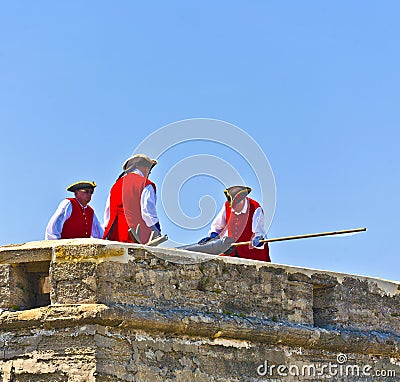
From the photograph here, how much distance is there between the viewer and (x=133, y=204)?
8.40 metres

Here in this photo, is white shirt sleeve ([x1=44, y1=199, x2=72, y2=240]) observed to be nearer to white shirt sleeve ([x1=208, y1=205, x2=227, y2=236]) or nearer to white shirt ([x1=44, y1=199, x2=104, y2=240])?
white shirt ([x1=44, y1=199, x2=104, y2=240])

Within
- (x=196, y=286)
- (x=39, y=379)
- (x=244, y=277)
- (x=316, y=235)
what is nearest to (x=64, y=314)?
(x=39, y=379)

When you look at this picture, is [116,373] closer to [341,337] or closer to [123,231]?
[123,231]

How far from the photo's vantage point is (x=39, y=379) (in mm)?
7129

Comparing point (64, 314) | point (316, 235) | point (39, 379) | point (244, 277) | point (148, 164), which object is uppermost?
point (148, 164)

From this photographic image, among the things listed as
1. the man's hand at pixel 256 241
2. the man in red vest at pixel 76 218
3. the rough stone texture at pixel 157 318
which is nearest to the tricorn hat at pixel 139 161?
the man in red vest at pixel 76 218

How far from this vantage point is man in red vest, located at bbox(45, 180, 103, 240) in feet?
27.6

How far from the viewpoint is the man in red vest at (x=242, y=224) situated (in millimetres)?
8891

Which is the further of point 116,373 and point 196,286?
point 196,286

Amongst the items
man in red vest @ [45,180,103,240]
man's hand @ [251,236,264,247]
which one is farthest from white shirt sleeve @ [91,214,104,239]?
man's hand @ [251,236,264,247]

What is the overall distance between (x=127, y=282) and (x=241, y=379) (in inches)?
49.2

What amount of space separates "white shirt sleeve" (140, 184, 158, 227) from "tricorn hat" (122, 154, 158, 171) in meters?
0.24

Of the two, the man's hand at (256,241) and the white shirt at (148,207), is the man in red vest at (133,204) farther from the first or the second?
the man's hand at (256,241)

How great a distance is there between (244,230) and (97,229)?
1.36 meters
